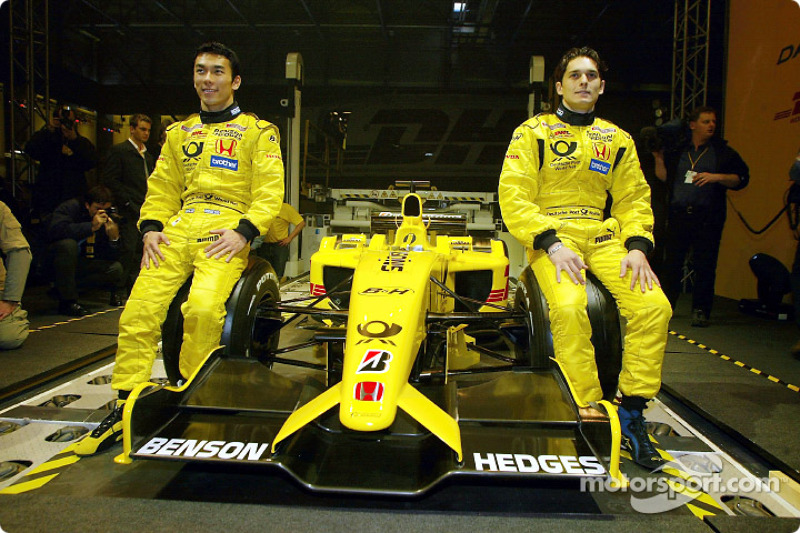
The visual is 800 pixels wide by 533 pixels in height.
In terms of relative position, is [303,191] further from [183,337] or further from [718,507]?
[718,507]

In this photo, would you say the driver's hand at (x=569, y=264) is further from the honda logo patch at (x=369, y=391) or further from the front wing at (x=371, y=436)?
the honda logo patch at (x=369, y=391)

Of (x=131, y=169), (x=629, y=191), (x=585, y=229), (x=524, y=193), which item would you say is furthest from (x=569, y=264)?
(x=131, y=169)

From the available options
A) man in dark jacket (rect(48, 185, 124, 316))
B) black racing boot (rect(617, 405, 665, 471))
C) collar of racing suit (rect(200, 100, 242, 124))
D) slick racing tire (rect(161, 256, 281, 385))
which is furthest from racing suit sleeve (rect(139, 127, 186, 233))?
man in dark jacket (rect(48, 185, 124, 316))

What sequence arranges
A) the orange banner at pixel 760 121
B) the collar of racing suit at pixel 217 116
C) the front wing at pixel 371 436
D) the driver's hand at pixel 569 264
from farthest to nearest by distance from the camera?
the orange banner at pixel 760 121 → the collar of racing suit at pixel 217 116 → the driver's hand at pixel 569 264 → the front wing at pixel 371 436

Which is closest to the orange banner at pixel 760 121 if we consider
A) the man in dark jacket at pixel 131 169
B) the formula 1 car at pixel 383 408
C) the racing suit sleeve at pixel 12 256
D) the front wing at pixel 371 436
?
the formula 1 car at pixel 383 408

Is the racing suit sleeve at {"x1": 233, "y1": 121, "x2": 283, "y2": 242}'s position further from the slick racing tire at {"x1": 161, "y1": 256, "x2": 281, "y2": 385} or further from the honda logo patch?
the honda logo patch

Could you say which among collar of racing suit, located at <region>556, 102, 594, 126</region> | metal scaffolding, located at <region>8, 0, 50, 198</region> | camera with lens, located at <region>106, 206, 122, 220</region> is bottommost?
camera with lens, located at <region>106, 206, 122, 220</region>

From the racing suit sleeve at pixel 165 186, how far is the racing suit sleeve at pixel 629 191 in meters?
2.36

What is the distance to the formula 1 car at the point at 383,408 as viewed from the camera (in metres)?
1.78

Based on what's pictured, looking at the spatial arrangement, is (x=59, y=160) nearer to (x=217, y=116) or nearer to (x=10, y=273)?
(x=10, y=273)

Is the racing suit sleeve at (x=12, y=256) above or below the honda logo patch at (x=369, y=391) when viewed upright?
above

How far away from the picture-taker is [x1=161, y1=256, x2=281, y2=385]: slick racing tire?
2.66 metres

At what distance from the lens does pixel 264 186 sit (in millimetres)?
2838

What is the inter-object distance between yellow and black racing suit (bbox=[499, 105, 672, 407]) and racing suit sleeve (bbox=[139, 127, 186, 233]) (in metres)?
1.78
